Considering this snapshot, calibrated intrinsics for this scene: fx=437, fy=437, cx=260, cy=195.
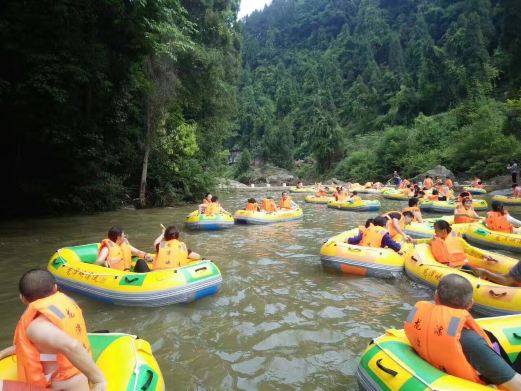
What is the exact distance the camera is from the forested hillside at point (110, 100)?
10.9m

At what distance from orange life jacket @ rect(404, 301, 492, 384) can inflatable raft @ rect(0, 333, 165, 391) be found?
2.05 m

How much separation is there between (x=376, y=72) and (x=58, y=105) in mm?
56418

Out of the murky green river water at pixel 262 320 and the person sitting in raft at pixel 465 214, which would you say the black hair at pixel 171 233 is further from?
the person sitting in raft at pixel 465 214

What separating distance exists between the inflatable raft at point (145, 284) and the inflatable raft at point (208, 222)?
20.1 ft

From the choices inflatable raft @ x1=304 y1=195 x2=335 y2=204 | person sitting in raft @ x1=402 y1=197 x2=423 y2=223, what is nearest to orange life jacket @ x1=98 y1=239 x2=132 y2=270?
person sitting in raft @ x1=402 y1=197 x2=423 y2=223

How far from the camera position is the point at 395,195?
71.8 feet

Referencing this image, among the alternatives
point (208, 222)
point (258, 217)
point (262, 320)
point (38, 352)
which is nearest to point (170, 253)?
point (262, 320)

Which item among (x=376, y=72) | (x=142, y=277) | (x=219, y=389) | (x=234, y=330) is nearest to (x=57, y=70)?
(x=142, y=277)

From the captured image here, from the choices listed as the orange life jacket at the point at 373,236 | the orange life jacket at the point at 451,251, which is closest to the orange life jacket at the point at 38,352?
the orange life jacket at the point at 451,251

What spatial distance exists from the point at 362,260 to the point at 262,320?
2474 mm

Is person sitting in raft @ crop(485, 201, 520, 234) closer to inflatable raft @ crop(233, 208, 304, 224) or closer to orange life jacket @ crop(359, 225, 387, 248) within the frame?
orange life jacket @ crop(359, 225, 387, 248)

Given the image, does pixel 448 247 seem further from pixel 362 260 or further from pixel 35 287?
pixel 35 287

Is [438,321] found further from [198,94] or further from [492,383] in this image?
[198,94]

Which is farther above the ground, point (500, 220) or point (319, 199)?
point (500, 220)
